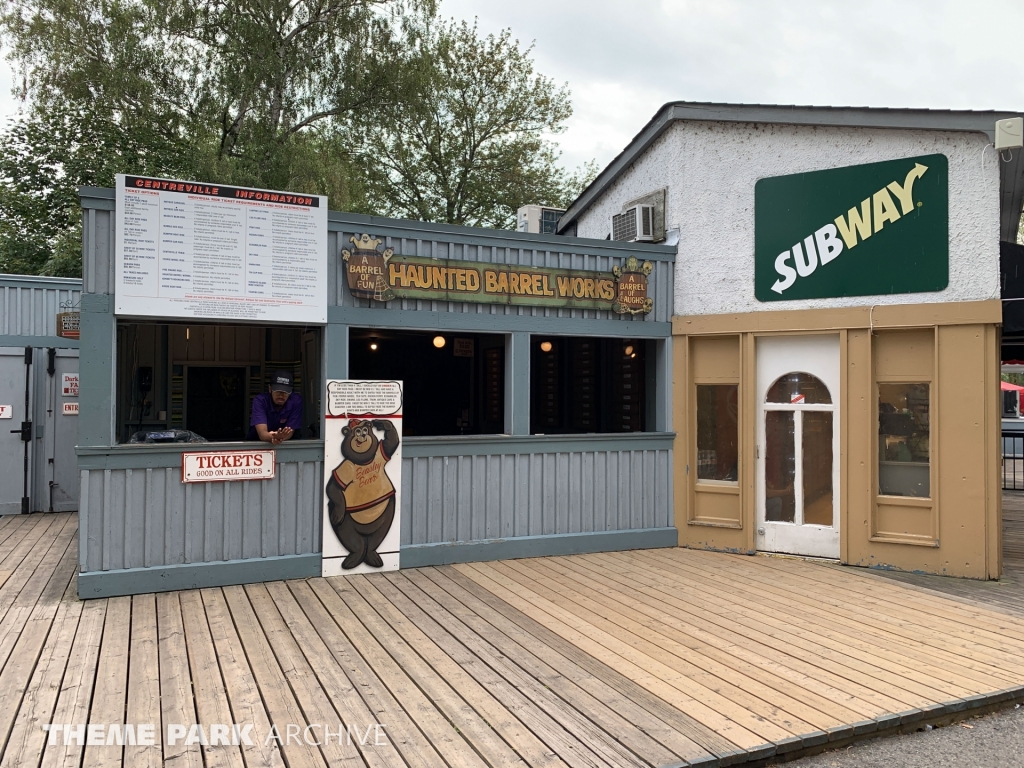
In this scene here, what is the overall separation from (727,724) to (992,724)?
1412mm

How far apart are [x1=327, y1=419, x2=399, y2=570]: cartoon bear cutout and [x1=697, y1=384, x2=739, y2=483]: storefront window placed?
3219 millimetres

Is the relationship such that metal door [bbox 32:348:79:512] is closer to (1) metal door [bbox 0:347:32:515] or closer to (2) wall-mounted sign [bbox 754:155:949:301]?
(1) metal door [bbox 0:347:32:515]

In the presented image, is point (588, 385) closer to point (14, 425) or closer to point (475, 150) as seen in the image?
point (14, 425)

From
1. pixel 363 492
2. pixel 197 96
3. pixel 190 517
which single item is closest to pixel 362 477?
pixel 363 492

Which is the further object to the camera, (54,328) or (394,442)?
(54,328)

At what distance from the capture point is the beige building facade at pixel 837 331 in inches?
250

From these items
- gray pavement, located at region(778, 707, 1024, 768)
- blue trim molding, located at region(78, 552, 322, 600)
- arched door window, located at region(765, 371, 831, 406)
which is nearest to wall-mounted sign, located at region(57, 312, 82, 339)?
blue trim molding, located at region(78, 552, 322, 600)

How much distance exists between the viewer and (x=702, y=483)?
762 centimetres

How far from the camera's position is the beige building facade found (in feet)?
20.8

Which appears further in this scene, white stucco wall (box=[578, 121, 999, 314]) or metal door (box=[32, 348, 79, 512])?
metal door (box=[32, 348, 79, 512])

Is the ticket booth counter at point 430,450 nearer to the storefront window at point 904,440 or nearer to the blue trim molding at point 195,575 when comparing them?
the blue trim molding at point 195,575

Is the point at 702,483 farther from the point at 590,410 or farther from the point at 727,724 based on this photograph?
the point at 727,724

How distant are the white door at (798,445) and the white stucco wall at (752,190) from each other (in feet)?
1.68

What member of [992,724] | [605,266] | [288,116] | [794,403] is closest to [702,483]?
[794,403]
